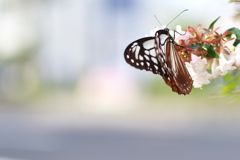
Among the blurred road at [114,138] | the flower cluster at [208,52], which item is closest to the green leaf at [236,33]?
the flower cluster at [208,52]

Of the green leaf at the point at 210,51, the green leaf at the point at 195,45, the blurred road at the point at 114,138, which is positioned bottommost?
the green leaf at the point at 210,51

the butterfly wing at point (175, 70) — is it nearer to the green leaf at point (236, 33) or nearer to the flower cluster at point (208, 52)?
the flower cluster at point (208, 52)

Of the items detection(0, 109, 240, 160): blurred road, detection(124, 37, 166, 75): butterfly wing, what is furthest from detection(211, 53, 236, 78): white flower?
detection(0, 109, 240, 160): blurred road

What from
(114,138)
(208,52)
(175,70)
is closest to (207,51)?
(208,52)

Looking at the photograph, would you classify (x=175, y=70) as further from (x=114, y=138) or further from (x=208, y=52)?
(x=114, y=138)

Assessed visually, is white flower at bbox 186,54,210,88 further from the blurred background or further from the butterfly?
the blurred background

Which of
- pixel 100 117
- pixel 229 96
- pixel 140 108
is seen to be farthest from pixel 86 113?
pixel 229 96
